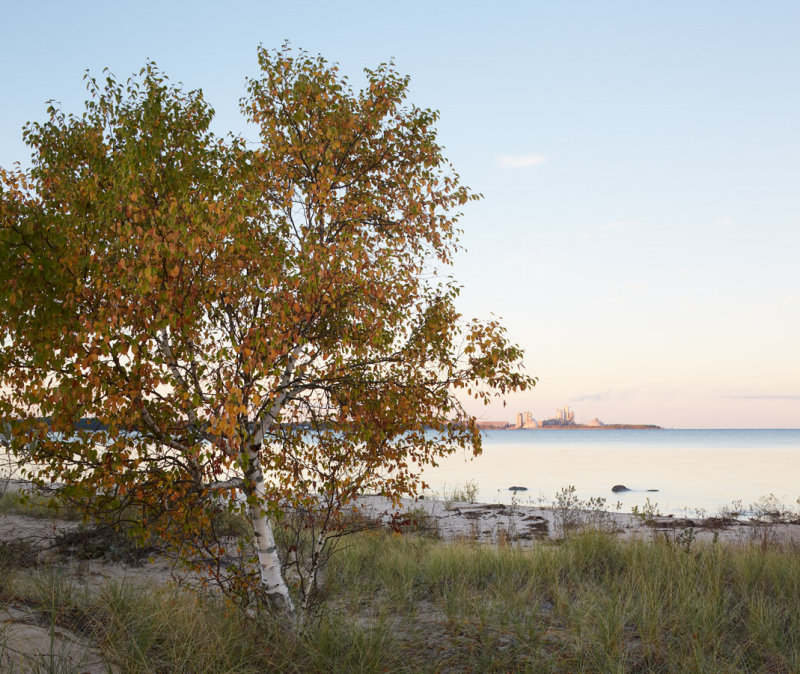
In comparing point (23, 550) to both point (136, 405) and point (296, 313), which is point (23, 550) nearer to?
point (136, 405)

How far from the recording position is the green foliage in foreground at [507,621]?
638 centimetres

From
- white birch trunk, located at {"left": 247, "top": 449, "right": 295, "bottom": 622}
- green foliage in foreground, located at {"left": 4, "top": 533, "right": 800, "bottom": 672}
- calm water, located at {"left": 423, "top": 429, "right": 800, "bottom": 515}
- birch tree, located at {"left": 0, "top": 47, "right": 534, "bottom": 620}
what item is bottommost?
calm water, located at {"left": 423, "top": 429, "right": 800, "bottom": 515}

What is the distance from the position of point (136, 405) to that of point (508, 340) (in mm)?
4062

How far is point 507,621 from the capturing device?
7730mm

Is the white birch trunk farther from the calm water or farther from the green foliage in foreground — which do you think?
the calm water

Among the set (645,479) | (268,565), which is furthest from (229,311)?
(645,479)

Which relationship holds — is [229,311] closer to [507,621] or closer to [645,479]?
[507,621]

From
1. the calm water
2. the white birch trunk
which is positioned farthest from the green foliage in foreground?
the calm water

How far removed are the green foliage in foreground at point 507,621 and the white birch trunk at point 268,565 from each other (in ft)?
0.93

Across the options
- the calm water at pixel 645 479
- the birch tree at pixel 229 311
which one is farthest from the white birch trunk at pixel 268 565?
the calm water at pixel 645 479

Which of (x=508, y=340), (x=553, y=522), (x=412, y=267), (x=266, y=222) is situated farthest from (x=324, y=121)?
(x=553, y=522)

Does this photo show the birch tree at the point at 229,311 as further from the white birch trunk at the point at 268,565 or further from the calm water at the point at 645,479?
the calm water at the point at 645,479

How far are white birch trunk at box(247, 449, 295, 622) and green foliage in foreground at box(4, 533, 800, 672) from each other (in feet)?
0.93

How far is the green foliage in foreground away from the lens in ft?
20.9
